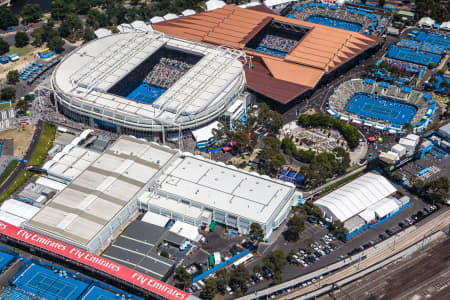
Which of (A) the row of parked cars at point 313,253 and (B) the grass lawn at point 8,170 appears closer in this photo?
(A) the row of parked cars at point 313,253

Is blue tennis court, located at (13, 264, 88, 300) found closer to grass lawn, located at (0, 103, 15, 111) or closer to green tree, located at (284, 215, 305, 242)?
green tree, located at (284, 215, 305, 242)

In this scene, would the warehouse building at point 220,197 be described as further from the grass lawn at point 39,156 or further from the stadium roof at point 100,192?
the grass lawn at point 39,156

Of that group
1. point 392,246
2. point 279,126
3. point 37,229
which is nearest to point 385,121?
point 279,126

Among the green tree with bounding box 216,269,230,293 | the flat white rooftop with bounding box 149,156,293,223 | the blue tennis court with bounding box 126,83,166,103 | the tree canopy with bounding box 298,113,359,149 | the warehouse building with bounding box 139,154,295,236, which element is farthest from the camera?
the blue tennis court with bounding box 126,83,166,103

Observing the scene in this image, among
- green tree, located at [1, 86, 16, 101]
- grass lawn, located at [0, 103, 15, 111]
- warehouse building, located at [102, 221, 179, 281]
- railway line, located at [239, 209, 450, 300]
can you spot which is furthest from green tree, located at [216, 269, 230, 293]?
green tree, located at [1, 86, 16, 101]

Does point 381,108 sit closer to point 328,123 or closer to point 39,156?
point 328,123

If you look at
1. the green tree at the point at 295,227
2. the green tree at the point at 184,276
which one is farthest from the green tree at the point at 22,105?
the green tree at the point at 295,227
